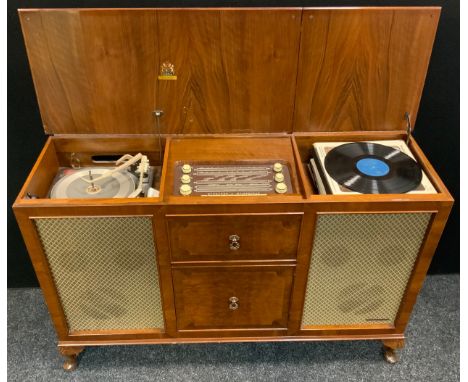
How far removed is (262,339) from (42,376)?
77 centimetres

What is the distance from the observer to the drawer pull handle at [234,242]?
1.32m

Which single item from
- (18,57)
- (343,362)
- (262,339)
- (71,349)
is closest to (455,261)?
(343,362)

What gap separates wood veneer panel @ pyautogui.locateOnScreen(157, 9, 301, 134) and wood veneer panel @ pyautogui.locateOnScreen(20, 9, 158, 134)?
0.05 meters

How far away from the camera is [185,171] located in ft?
4.44

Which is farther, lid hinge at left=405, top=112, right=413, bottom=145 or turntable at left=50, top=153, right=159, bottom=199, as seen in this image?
lid hinge at left=405, top=112, right=413, bottom=145

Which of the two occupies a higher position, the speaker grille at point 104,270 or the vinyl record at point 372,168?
the vinyl record at point 372,168

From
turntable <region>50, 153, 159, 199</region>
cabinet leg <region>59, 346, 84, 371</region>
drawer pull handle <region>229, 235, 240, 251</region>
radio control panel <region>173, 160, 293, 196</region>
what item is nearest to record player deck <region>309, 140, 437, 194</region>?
radio control panel <region>173, 160, 293, 196</region>

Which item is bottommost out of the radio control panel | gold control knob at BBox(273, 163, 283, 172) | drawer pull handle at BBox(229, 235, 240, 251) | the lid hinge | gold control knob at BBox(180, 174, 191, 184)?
drawer pull handle at BBox(229, 235, 240, 251)

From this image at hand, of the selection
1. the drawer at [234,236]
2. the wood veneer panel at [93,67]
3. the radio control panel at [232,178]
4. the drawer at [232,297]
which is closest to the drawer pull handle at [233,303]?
the drawer at [232,297]

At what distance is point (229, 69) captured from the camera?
4.52ft

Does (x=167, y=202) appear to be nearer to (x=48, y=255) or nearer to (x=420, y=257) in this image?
(x=48, y=255)

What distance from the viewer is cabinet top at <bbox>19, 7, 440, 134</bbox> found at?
51.1 inches

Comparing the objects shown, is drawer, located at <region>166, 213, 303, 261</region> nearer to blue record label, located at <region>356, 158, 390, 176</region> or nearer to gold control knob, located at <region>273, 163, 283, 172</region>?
gold control knob, located at <region>273, 163, 283, 172</region>

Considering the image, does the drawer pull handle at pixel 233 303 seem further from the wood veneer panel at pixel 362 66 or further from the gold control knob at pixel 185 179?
the wood veneer panel at pixel 362 66
